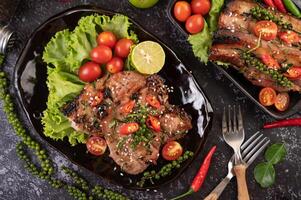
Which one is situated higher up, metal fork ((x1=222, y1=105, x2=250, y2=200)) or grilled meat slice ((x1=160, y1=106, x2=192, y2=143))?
grilled meat slice ((x1=160, y1=106, x2=192, y2=143))

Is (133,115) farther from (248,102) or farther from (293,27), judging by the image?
(293,27)

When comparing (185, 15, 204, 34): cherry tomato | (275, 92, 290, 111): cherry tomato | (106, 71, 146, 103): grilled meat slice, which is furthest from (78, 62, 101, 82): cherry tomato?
(275, 92, 290, 111): cherry tomato

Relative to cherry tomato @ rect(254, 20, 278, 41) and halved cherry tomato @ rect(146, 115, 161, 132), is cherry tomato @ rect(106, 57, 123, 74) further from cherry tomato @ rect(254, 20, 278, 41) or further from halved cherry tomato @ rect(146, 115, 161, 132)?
cherry tomato @ rect(254, 20, 278, 41)

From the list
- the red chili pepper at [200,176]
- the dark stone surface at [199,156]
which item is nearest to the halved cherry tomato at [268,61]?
the dark stone surface at [199,156]

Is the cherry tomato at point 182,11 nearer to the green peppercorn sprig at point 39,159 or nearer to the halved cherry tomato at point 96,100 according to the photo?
the halved cherry tomato at point 96,100

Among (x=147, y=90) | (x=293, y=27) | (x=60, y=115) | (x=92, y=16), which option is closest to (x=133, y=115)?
(x=147, y=90)

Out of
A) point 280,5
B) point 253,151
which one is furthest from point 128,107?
point 280,5

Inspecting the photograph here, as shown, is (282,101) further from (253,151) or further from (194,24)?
(194,24)
